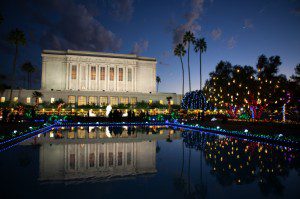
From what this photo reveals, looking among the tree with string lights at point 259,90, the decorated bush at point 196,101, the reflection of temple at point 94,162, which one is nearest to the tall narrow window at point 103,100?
the decorated bush at point 196,101

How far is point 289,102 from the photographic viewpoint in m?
→ 23.2

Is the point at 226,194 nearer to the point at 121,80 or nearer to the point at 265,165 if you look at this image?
the point at 265,165

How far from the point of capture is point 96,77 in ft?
201

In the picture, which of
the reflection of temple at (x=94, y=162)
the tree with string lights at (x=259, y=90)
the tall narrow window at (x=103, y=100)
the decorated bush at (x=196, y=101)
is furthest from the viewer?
the tall narrow window at (x=103, y=100)

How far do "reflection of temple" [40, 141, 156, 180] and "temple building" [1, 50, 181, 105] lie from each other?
1793 inches

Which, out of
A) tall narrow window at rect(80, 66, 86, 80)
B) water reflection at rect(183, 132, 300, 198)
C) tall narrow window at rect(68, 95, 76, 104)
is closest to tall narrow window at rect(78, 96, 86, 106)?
tall narrow window at rect(68, 95, 76, 104)

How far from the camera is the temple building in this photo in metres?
55.3

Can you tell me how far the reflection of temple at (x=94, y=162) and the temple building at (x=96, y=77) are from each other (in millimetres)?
45553

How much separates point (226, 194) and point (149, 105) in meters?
48.7

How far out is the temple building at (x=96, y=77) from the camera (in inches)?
2176

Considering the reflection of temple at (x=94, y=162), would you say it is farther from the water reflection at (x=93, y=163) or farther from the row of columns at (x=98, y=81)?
the row of columns at (x=98, y=81)

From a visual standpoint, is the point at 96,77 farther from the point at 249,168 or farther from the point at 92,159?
the point at 249,168

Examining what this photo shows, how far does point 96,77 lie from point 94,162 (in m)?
55.4

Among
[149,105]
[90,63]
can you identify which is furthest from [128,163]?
[90,63]
